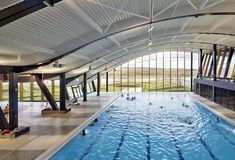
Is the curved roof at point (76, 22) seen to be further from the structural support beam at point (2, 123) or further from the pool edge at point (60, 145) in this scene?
the pool edge at point (60, 145)

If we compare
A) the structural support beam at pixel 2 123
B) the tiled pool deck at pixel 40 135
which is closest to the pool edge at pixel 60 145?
the tiled pool deck at pixel 40 135

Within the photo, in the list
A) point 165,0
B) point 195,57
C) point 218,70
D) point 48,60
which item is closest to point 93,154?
point 48,60

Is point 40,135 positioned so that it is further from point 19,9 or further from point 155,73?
point 155,73

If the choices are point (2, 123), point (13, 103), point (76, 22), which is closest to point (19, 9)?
point (76, 22)

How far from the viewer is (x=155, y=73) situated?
31.6 metres

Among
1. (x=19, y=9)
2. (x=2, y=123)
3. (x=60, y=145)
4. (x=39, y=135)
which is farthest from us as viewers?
(x=2, y=123)

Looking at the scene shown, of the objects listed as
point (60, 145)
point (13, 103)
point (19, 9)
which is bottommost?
point (60, 145)

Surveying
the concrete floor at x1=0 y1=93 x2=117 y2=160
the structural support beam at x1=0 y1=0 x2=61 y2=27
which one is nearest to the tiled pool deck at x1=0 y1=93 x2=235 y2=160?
the concrete floor at x1=0 y1=93 x2=117 y2=160

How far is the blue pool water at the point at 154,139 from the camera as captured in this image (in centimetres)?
828

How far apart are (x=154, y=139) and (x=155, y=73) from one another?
2190 centimetres

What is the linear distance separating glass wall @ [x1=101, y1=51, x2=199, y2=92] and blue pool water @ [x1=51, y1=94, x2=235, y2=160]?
16338 millimetres

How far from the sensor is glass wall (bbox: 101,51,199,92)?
31.2m

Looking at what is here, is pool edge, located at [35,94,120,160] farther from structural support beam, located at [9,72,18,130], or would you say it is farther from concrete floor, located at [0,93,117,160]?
structural support beam, located at [9,72,18,130]

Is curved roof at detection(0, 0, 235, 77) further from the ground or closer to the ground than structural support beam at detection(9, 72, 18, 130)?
further from the ground
